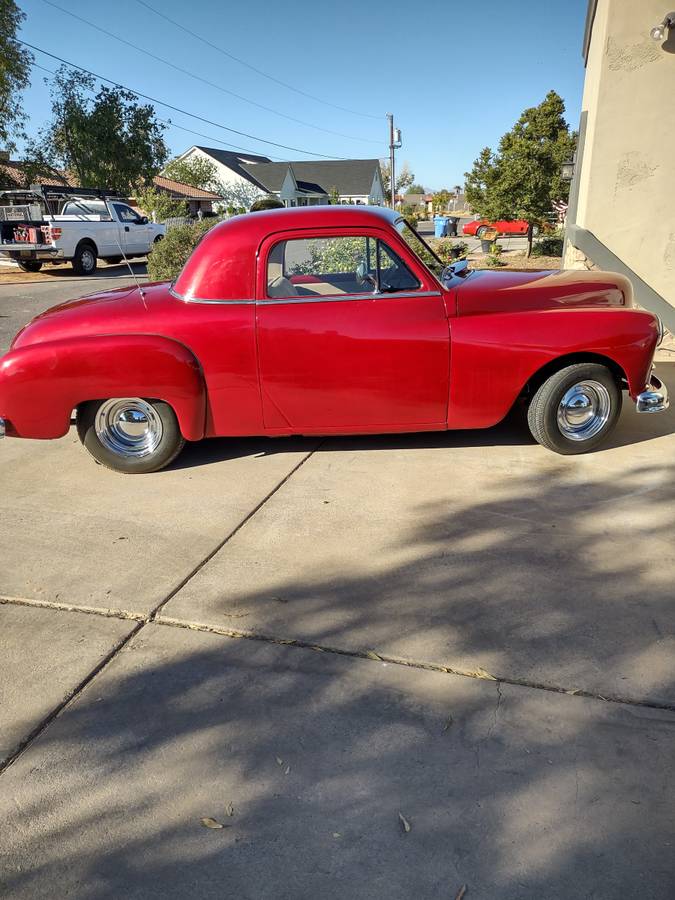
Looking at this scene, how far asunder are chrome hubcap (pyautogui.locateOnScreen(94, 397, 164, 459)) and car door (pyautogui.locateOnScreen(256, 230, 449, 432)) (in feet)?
2.59

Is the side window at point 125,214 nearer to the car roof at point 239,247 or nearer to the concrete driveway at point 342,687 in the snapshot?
the car roof at point 239,247

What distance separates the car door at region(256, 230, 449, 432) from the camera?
4262 millimetres

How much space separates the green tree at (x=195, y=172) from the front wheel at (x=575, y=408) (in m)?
53.7

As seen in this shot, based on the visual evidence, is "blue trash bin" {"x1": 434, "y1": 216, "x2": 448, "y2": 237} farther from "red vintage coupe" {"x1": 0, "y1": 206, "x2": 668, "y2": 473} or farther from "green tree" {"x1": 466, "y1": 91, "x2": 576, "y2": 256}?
"red vintage coupe" {"x1": 0, "y1": 206, "x2": 668, "y2": 473}

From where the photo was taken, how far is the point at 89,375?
13.8 ft

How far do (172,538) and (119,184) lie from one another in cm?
3370

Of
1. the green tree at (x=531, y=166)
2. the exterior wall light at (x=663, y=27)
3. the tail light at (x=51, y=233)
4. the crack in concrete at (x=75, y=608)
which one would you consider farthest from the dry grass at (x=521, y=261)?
the crack in concrete at (x=75, y=608)

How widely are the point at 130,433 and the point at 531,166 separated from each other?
18.0m

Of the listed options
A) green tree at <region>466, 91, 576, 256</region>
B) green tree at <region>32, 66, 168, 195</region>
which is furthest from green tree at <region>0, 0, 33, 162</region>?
green tree at <region>466, 91, 576, 256</region>

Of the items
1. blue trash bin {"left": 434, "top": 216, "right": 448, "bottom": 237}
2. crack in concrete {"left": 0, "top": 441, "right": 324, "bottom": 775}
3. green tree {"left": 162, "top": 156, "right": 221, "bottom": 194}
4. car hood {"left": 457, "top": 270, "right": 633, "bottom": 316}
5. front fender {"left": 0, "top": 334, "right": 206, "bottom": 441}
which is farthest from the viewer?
green tree {"left": 162, "top": 156, "right": 221, "bottom": 194}

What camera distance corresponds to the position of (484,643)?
8.99 feet

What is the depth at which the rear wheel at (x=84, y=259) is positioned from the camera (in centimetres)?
1683

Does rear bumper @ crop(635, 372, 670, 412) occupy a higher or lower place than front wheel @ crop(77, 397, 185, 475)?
higher

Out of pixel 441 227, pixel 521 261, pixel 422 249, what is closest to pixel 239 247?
pixel 422 249
